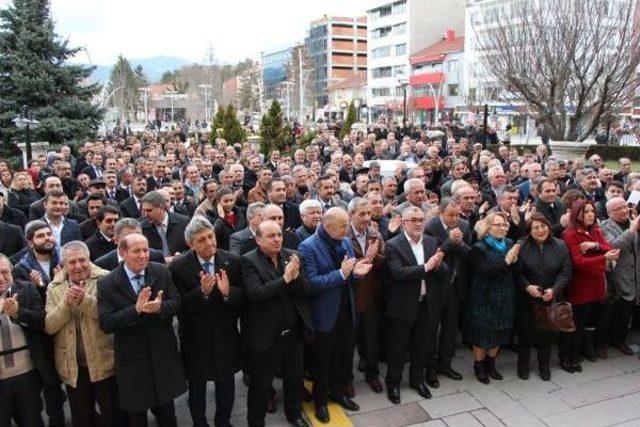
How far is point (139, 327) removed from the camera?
159 inches

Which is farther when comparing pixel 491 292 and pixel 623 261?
pixel 623 261

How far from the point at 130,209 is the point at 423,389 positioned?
4.72m

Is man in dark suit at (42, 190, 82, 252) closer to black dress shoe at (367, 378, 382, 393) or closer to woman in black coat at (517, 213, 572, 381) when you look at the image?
black dress shoe at (367, 378, 382, 393)

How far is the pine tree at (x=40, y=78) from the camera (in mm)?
18688

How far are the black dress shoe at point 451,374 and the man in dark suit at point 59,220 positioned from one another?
4.30 meters

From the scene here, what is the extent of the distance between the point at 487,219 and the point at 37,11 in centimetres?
1971

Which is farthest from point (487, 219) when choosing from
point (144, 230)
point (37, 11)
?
point (37, 11)

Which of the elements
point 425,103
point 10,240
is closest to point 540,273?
point 10,240

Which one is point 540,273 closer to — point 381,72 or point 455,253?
point 455,253

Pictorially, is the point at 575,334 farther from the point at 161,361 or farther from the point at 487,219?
the point at 161,361

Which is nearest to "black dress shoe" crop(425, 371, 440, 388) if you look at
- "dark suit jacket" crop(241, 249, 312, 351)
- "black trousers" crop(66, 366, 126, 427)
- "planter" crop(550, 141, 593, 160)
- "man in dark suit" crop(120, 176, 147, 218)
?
"dark suit jacket" crop(241, 249, 312, 351)

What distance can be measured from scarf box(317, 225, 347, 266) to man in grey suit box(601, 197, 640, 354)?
3.20m

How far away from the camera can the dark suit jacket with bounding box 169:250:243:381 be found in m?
4.36

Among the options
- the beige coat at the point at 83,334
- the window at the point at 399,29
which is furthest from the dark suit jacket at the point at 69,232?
the window at the point at 399,29
